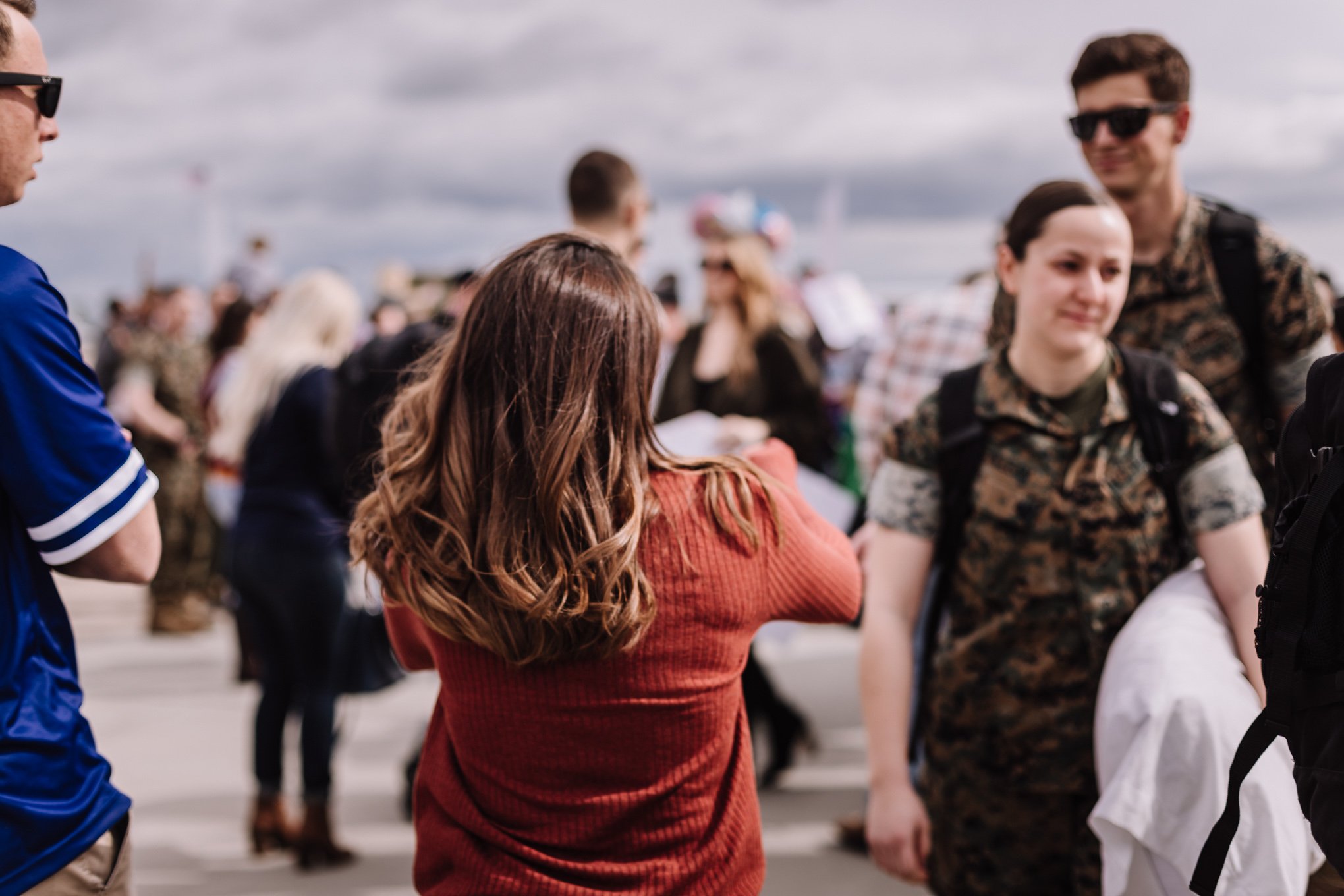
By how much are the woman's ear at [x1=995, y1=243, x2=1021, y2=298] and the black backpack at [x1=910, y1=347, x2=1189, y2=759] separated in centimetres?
19

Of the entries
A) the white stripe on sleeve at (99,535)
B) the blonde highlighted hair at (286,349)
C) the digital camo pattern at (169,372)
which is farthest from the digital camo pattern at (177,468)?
the white stripe on sleeve at (99,535)

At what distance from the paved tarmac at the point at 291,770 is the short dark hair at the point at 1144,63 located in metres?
1.90

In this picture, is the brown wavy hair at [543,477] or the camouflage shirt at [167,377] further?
the camouflage shirt at [167,377]

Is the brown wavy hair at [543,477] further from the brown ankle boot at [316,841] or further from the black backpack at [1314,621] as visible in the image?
the brown ankle boot at [316,841]

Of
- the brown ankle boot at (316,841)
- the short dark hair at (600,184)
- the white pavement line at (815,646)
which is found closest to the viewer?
the short dark hair at (600,184)

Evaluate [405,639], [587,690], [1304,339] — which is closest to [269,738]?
[405,639]

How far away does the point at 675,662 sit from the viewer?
65.7 inches

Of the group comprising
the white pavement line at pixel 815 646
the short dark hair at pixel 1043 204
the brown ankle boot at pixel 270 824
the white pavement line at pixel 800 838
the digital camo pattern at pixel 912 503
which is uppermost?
the short dark hair at pixel 1043 204

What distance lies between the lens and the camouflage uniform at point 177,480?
26.2ft

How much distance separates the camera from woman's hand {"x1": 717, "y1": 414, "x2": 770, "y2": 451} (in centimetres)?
388

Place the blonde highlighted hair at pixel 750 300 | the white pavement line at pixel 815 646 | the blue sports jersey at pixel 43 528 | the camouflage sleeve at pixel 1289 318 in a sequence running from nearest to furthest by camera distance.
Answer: the blue sports jersey at pixel 43 528 → the camouflage sleeve at pixel 1289 318 → the blonde highlighted hair at pixel 750 300 → the white pavement line at pixel 815 646

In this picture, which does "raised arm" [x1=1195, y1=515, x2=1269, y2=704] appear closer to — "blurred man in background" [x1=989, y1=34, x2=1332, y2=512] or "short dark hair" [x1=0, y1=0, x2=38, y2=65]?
"blurred man in background" [x1=989, y1=34, x2=1332, y2=512]

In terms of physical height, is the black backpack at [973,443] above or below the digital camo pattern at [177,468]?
above

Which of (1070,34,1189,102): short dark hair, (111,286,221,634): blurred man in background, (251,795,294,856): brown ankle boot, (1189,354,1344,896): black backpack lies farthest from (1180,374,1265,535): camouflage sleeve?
(111,286,221,634): blurred man in background
